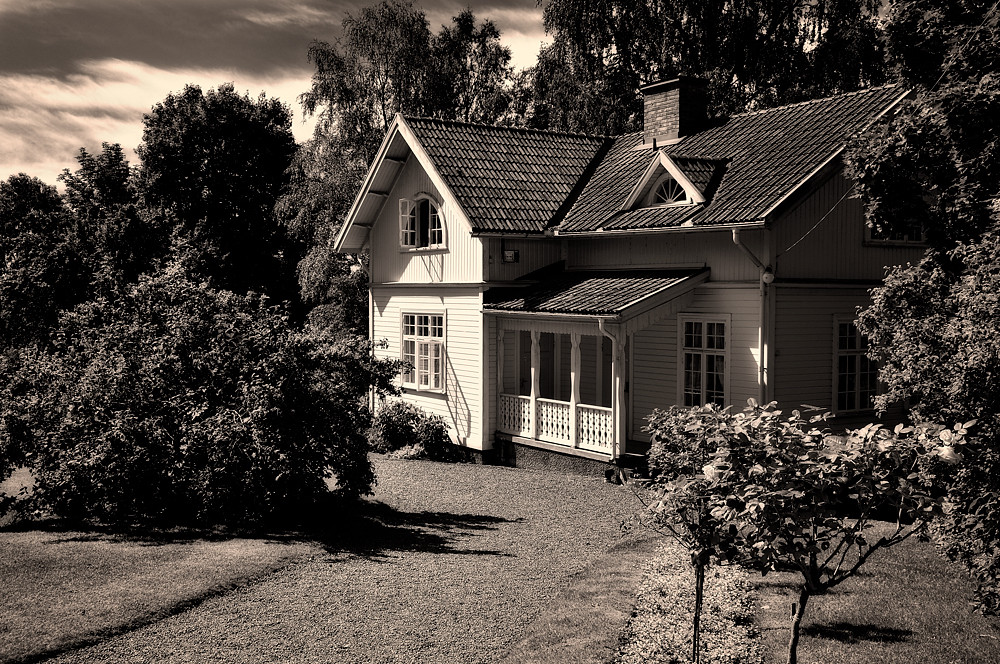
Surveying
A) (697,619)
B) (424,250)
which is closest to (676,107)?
(424,250)

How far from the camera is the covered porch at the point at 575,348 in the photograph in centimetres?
1788

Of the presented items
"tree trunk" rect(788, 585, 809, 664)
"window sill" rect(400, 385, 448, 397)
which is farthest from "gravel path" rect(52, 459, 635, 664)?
"window sill" rect(400, 385, 448, 397)

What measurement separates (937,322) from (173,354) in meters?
10.8

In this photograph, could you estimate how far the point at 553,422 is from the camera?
2008 centimetres

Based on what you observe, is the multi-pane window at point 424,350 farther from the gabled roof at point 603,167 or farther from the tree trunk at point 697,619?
the tree trunk at point 697,619

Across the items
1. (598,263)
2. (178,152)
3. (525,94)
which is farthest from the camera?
(178,152)

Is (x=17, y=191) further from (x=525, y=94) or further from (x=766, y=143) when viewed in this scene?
(x=766, y=143)

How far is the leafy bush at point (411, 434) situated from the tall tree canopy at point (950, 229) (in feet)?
39.6

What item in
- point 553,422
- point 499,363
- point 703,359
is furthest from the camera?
point 499,363

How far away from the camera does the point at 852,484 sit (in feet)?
23.4

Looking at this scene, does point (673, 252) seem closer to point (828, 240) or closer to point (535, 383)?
point (828, 240)

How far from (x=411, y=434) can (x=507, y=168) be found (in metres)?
7.07

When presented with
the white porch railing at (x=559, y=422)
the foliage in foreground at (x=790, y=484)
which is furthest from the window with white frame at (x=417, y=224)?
the foliage in foreground at (x=790, y=484)

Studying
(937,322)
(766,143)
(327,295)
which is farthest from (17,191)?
(937,322)
